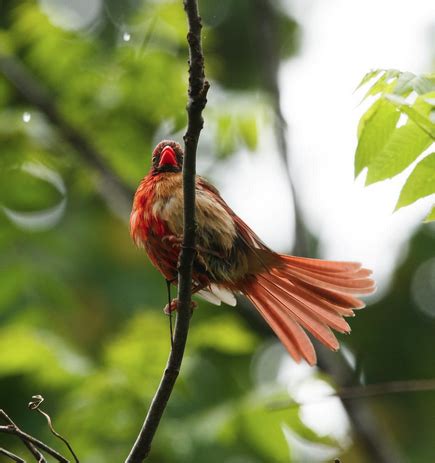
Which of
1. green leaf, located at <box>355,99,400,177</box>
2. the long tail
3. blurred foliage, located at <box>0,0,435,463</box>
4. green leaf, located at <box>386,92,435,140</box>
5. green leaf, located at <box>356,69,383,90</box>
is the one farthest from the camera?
blurred foliage, located at <box>0,0,435,463</box>

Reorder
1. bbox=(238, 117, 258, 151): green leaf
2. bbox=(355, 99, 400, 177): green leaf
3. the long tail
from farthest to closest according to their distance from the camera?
bbox=(238, 117, 258, 151): green leaf < the long tail < bbox=(355, 99, 400, 177): green leaf

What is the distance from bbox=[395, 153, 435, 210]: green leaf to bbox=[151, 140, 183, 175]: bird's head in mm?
2061

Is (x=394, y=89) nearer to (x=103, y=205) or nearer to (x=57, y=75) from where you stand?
(x=57, y=75)

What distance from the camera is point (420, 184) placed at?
299cm

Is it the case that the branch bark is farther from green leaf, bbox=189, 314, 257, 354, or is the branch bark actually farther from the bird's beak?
the bird's beak

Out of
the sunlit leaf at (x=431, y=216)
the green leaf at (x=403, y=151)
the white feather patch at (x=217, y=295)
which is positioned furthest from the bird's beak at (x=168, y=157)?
the sunlit leaf at (x=431, y=216)

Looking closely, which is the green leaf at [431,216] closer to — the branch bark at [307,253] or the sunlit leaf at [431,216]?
the sunlit leaf at [431,216]

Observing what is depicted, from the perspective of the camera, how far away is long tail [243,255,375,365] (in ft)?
15.0

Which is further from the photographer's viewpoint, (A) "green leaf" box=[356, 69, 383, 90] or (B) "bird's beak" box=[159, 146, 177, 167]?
(B) "bird's beak" box=[159, 146, 177, 167]

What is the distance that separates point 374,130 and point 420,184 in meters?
0.25

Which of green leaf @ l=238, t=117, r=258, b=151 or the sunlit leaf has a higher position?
green leaf @ l=238, t=117, r=258, b=151

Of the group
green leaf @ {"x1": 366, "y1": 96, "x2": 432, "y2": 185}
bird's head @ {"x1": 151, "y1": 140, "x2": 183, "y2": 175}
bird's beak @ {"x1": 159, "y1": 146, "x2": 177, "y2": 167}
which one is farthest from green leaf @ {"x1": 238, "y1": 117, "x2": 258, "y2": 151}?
green leaf @ {"x1": 366, "y1": 96, "x2": 432, "y2": 185}

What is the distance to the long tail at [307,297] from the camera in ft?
15.0

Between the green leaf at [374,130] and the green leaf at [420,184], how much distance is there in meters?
0.15
